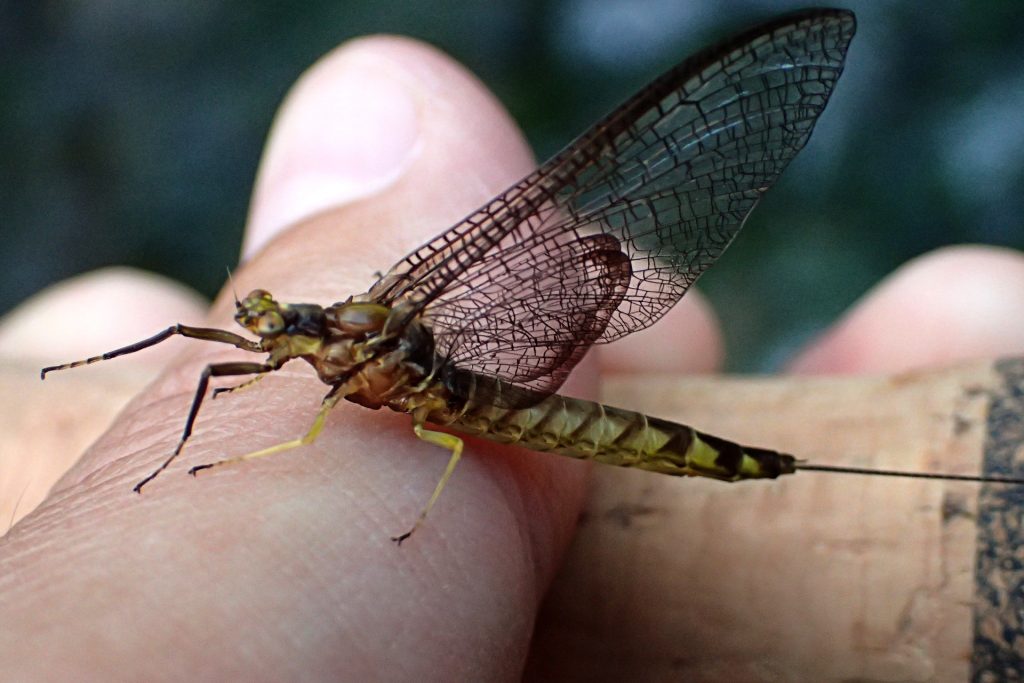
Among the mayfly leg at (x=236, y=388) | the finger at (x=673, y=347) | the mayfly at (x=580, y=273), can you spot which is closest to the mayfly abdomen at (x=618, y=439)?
the mayfly at (x=580, y=273)

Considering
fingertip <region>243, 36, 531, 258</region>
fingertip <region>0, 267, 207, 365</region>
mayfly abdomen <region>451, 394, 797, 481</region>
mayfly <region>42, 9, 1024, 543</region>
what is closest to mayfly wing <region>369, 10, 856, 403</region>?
mayfly <region>42, 9, 1024, 543</region>

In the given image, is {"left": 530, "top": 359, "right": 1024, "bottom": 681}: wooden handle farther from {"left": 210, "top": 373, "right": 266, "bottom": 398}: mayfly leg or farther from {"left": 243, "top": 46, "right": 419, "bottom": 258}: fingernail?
{"left": 243, "top": 46, "right": 419, "bottom": 258}: fingernail

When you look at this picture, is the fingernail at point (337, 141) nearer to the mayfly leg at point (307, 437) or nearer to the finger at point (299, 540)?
the finger at point (299, 540)

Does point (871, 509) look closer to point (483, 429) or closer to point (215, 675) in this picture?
point (483, 429)

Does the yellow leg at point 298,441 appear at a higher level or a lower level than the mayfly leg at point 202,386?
lower

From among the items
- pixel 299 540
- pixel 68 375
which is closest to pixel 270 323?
pixel 299 540

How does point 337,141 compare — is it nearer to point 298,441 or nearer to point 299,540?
point 298,441
